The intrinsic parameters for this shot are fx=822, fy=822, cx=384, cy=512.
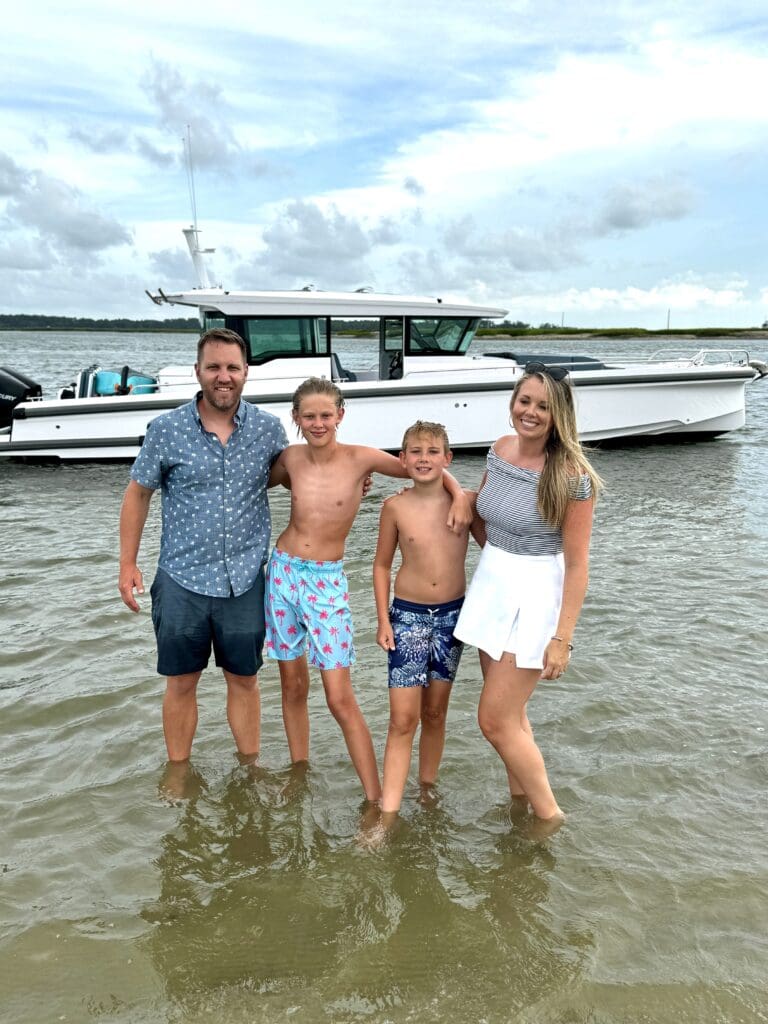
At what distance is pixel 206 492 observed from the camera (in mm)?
3201

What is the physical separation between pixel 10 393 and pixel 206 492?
10201mm

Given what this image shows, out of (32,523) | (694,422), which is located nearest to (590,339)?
(694,422)

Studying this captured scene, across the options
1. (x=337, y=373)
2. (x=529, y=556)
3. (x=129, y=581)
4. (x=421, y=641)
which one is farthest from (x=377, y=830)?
(x=337, y=373)

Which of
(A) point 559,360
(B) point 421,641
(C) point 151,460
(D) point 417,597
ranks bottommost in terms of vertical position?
(B) point 421,641

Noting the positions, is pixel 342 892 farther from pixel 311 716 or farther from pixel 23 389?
pixel 23 389

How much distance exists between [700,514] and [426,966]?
7.62 m

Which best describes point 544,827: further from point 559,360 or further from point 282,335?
point 559,360

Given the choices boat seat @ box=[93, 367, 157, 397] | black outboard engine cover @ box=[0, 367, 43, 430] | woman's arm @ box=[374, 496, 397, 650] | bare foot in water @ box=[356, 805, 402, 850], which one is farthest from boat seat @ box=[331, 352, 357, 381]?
bare foot in water @ box=[356, 805, 402, 850]

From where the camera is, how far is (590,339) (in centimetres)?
9312

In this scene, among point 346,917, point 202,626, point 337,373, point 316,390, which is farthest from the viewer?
point 337,373

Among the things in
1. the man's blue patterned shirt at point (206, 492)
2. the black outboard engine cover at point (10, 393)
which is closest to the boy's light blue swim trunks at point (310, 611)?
the man's blue patterned shirt at point (206, 492)

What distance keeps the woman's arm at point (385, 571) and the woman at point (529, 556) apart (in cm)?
28

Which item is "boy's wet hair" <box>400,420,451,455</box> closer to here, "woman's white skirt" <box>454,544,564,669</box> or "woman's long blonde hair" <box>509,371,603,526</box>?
"woman's long blonde hair" <box>509,371,603,526</box>

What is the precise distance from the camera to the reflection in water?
2.48 metres
